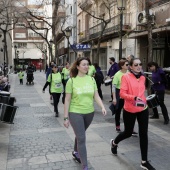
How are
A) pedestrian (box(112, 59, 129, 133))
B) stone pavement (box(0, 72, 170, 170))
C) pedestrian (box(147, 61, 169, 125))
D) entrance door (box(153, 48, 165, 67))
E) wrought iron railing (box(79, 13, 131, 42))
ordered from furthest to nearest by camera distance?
1. wrought iron railing (box(79, 13, 131, 42))
2. entrance door (box(153, 48, 165, 67))
3. pedestrian (box(147, 61, 169, 125))
4. pedestrian (box(112, 59, 129, 133))
5. stone pavement (box(0, 72, 170, 170))

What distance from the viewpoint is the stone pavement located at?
4.54 metres

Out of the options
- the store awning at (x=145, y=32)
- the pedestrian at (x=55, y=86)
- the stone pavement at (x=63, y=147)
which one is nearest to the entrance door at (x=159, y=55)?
the store awning at (x=145, y=32)

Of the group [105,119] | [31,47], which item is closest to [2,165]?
[105,119]

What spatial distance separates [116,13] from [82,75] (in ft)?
58.9

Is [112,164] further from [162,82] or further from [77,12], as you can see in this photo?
[77,12]

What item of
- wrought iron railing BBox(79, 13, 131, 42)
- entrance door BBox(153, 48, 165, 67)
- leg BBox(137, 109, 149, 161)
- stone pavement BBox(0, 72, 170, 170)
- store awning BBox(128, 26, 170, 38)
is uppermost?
wrought iron railing BBox(79, 13, 131, 42)

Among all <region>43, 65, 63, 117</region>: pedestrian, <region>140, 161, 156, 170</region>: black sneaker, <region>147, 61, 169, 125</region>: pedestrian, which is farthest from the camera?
<region>43, 65, 63, 117</region>: pedestrian

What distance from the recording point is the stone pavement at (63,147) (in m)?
4.54

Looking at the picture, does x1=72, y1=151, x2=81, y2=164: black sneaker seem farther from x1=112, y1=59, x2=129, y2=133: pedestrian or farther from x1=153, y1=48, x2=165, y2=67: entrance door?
x1=153, y1=48, x2=165, y2=67: entrance door

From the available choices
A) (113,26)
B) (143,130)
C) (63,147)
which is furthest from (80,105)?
(113,26)

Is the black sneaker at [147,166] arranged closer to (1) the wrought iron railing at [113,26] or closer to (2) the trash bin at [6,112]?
(2) the trash bin at [6,112]

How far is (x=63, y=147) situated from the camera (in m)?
5.42

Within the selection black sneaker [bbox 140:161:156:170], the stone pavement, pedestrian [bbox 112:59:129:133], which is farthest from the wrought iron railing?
black sneaker [bbox 140:161:156:170]

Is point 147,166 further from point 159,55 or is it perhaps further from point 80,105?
point 159,55
